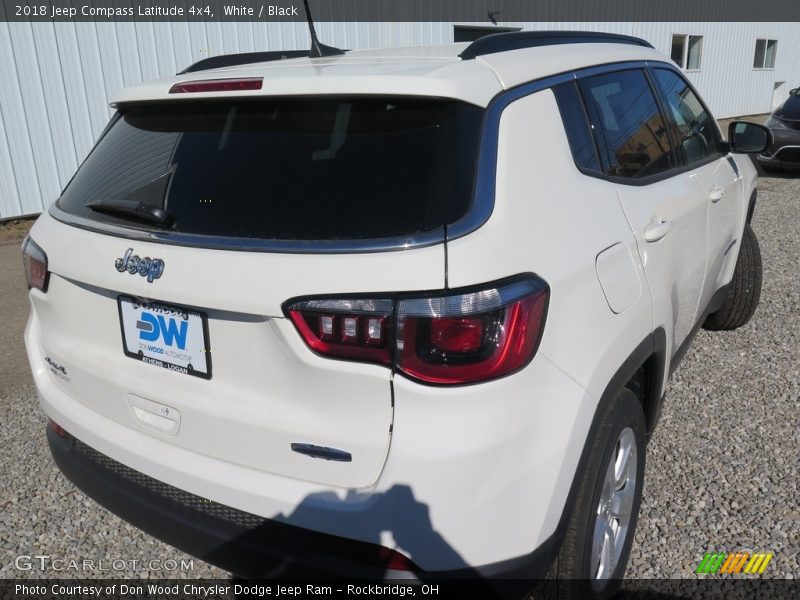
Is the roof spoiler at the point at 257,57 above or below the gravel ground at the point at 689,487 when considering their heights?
above

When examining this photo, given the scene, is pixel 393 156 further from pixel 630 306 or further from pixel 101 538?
pixel 101 538

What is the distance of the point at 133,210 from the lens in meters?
1.94

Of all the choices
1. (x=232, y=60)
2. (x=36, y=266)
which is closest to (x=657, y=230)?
(x=232, y=60)

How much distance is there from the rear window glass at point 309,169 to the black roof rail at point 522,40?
1.31 feet

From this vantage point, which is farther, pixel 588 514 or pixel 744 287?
pixel 744 287

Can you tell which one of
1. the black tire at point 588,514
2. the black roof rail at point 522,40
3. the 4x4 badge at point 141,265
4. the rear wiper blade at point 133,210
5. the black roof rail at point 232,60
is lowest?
the black tire at point 588,514

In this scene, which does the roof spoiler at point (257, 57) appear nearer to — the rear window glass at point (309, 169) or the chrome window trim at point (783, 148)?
the rear window glass at point (309, 169)

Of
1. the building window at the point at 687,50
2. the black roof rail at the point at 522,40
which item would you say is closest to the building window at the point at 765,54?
the building window at the point at 687,50

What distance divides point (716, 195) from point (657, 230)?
3.48 feet

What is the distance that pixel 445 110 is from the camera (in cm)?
176

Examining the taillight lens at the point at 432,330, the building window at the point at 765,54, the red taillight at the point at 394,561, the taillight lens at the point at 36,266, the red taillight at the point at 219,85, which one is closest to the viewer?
the taillight lens at the point at 432,330

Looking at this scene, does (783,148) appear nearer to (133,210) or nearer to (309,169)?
(309,169)

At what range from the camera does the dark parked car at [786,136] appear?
10.3 meters
